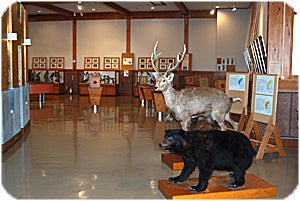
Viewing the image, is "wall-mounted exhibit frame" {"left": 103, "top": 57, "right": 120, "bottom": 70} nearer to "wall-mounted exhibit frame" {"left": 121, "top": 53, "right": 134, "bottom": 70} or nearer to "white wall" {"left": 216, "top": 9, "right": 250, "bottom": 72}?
"wall-mounted exhibit frame" {"left": 121, "top": 53, "right": 134, "bottom": 70}

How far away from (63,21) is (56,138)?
40.7 ft

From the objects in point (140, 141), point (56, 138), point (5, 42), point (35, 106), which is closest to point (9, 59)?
point (5, 42)

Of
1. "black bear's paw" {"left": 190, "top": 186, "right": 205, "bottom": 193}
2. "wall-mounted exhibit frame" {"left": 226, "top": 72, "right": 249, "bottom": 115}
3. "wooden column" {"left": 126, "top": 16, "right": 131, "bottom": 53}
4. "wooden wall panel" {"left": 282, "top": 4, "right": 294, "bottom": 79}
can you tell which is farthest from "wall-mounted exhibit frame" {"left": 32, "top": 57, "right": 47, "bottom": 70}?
"black bear's paw" {"left": 190, "top": 186, "right": 205, "bottom": 193}

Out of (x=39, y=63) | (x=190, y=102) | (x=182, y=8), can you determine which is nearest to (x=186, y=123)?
(x=190, y=102)

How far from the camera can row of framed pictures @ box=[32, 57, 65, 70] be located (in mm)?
18719

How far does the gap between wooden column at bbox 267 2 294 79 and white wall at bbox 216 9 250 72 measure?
847cm

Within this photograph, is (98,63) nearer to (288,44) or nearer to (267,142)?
(288,44)

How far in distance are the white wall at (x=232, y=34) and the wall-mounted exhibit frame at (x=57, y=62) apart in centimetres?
772

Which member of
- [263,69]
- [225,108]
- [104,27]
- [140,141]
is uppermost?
[104,27]

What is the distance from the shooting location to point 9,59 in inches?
259

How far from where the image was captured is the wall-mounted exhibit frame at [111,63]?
59.6 ft

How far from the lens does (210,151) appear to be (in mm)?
3896

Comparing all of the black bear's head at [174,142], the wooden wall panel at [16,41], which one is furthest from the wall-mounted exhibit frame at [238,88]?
the wooden wall panel at [16,41]

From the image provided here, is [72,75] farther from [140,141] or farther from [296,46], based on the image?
[296,46]
